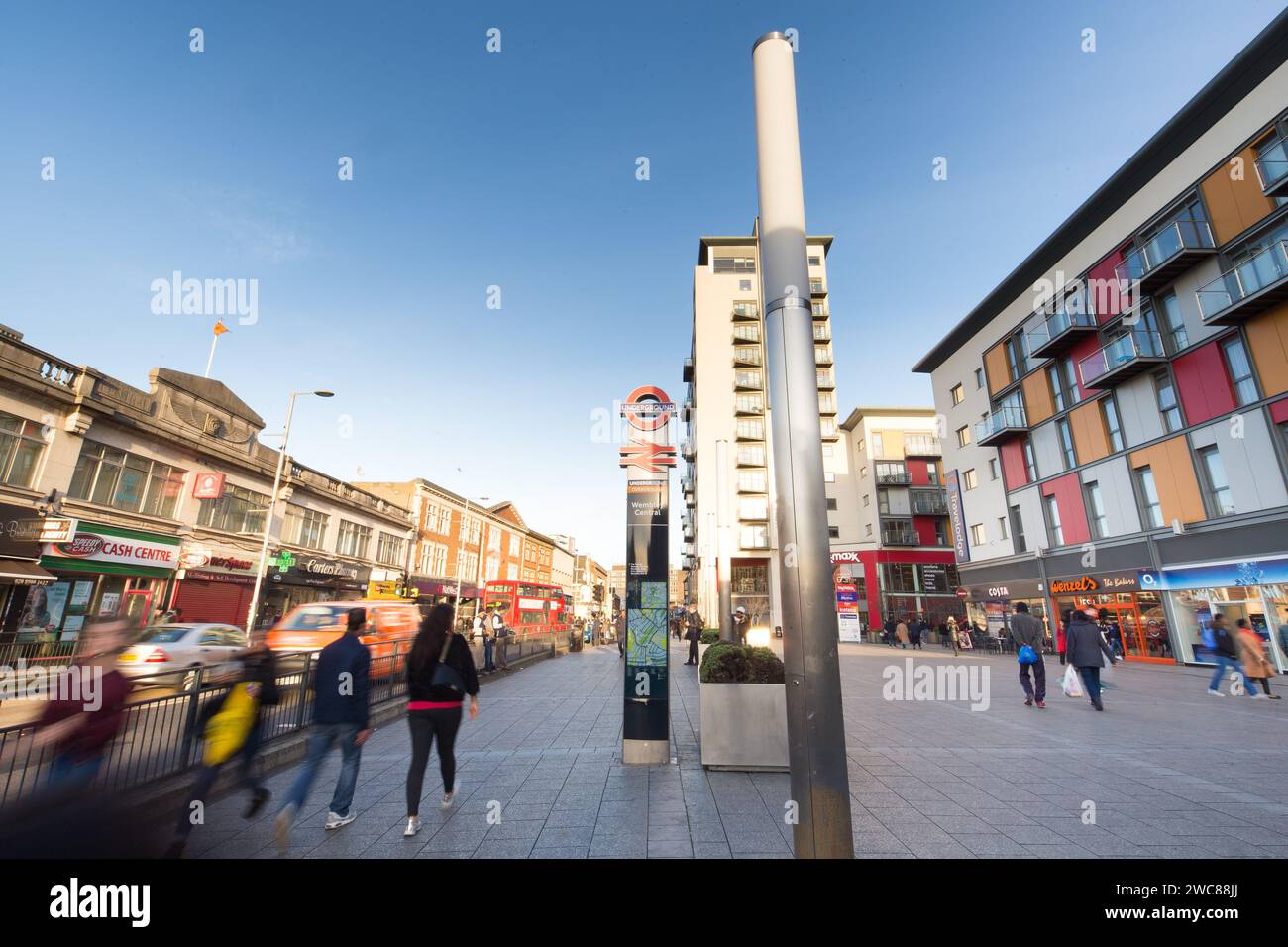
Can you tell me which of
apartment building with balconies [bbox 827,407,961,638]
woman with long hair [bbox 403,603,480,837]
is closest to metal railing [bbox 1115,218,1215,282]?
apartment building with balconies [bbox 827,407,961,638]

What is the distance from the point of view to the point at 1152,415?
20578 millimetres

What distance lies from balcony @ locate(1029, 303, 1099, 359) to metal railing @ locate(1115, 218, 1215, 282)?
7.28 feet

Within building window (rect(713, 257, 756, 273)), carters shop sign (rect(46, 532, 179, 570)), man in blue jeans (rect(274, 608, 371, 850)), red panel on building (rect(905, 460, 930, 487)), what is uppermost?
building window (rect(713, 257, 756, 273))

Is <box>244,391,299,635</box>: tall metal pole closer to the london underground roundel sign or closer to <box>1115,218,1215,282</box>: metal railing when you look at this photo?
the london underground roundel sign

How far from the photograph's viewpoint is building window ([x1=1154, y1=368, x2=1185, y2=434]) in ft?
64.9

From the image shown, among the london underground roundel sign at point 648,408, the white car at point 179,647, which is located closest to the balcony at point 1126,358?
the london underground roundel sign at point 648,408

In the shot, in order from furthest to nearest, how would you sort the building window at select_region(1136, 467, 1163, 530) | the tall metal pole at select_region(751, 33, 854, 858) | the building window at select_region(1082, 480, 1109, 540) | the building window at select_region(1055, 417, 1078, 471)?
1. the building window at select_region(1055, 417, 1078, 471)
2. the building window at select_region(1082, 480, 1109, 540)
3. the building window at select_region(1136, 467, 1163, 530)
4. the tall metal pole at select_region(751, 33, 854, 858)

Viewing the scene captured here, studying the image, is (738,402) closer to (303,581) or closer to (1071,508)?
(1071,508)

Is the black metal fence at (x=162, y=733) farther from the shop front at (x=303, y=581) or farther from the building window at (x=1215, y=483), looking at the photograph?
the building window at (x=1215, y=483)

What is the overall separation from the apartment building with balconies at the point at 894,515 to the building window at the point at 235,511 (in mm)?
38026

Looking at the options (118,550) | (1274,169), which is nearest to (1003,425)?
(1274,169)

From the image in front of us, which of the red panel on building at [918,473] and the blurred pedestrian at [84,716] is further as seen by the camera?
the red panel on building at [918,473]

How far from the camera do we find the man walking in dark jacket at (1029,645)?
10875 millimetres
